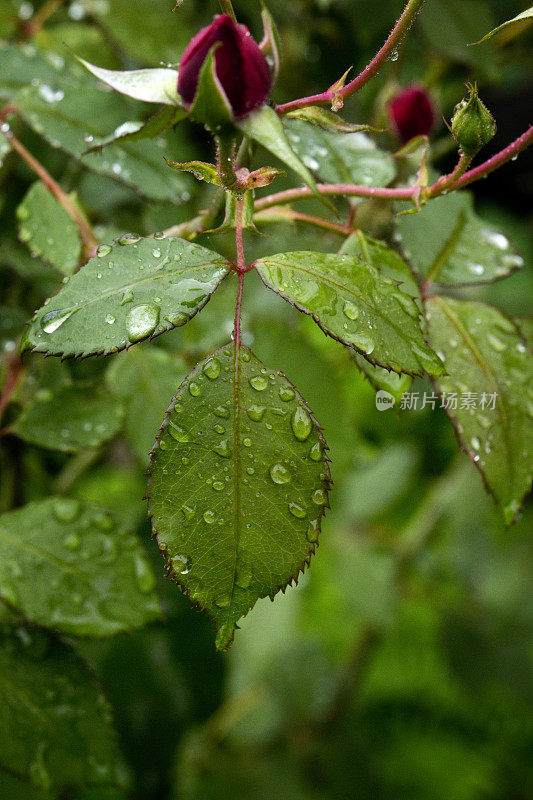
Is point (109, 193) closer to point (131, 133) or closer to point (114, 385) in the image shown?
point (114, 385)

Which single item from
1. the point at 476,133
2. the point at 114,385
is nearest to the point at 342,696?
the point at 114,385

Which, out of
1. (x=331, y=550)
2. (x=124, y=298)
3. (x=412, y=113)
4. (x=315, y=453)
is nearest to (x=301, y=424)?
(x=315, y=453)

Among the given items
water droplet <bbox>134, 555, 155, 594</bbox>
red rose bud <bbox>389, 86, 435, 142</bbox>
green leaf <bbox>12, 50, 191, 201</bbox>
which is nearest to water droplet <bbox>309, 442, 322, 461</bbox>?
water droplet <bbox>134, 555, 155, 594</bbox>

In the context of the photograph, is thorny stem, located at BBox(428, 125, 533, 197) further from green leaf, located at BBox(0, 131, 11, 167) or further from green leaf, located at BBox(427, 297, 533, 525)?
green leaf, located at BBox(0, 131, 11, 167)

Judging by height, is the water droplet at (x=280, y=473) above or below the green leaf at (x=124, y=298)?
below

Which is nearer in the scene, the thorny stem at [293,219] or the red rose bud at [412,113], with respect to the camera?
the thorny stem at [293,219]

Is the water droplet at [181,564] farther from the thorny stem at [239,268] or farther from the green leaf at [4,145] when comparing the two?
the green leaf at [4,145]

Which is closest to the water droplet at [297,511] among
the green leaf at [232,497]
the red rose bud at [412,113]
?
the green leaf at [232,497]
